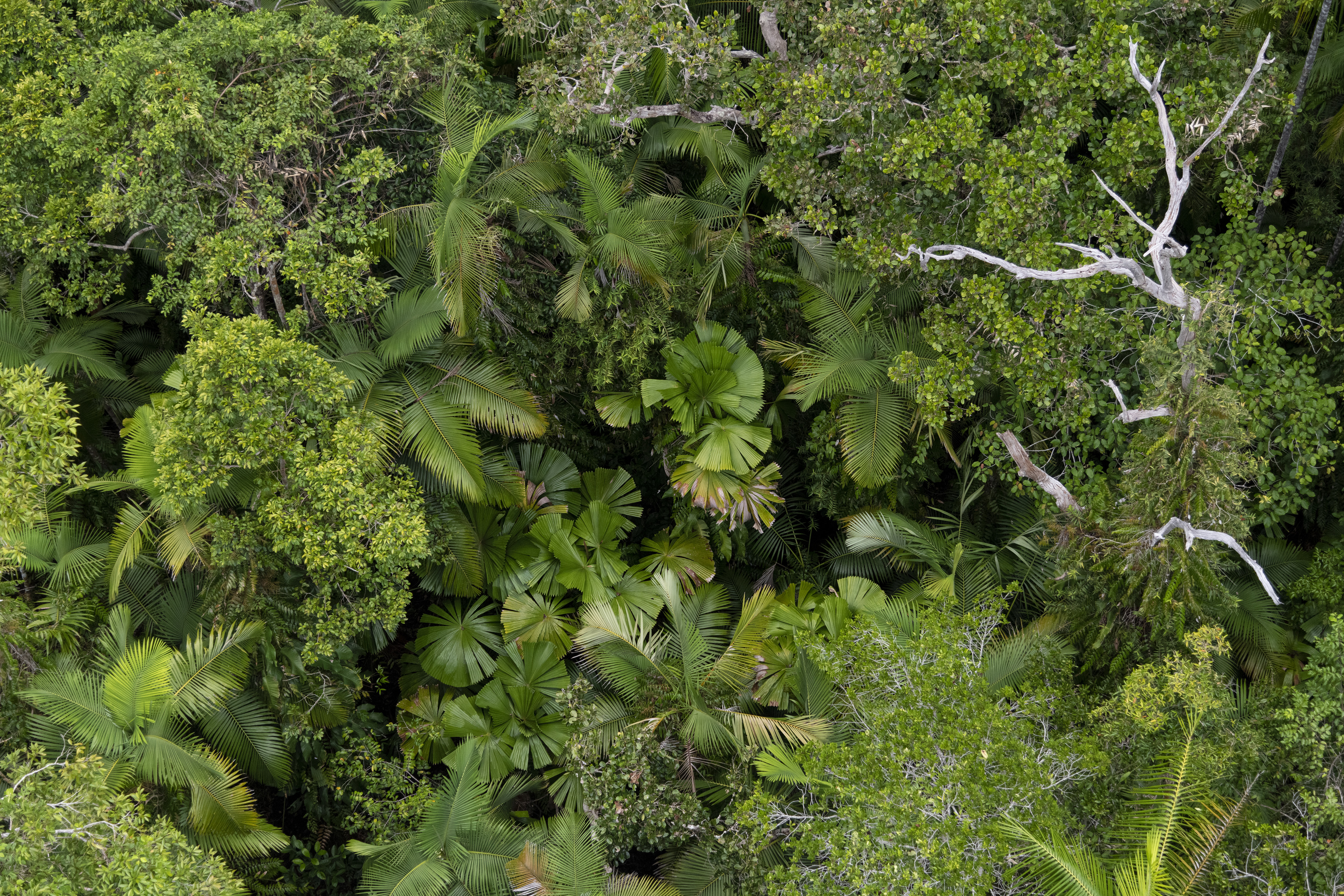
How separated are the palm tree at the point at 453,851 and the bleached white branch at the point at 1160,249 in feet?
18.0

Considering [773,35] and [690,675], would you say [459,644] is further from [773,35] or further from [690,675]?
[773,35]

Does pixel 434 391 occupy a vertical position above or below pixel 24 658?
above

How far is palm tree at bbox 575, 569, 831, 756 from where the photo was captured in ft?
23.8

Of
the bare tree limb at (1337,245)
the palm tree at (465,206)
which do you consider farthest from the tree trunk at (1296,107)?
the palm tree at (465,206)

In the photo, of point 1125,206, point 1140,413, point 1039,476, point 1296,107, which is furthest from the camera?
point 1039,476

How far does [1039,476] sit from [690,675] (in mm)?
3378

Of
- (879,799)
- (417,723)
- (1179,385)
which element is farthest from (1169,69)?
(417,723)

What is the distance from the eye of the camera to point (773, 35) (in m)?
7.92

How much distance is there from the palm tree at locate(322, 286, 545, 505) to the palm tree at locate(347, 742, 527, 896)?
7.54 ft

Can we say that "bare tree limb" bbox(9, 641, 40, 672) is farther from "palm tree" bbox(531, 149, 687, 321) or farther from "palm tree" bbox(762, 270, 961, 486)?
"palm tree" bbox(762, 270, 961, 486)

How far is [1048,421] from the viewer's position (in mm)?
8016

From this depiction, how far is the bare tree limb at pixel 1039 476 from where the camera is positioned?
7691 millimetres

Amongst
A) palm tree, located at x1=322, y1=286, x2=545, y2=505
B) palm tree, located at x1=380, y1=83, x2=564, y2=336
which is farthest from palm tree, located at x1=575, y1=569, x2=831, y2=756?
palm tree, located at x1=380, y1=83, x2=564, y2=336

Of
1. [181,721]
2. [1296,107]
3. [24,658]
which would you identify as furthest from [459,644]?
[1296,107]
